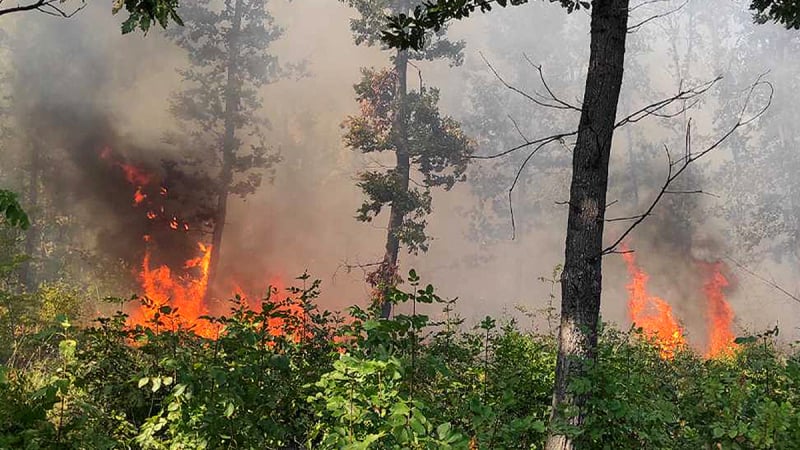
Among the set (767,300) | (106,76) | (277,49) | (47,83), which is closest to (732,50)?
(767,300)

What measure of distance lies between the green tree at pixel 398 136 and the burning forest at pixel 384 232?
0.42 feet

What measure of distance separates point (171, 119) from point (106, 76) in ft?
10.2

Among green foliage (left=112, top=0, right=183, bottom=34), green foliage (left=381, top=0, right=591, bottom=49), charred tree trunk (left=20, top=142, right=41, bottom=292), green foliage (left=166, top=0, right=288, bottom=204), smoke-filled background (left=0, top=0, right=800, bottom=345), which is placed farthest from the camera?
charred tree trunk (left=20, top=142, right=41, bottom=292)

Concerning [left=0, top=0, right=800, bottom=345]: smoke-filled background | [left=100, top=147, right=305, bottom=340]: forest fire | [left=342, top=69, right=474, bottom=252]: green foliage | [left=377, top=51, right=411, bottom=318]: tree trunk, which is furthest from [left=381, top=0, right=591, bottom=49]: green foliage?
[left=100, top=147, right=305, bottom=340]: forest fire

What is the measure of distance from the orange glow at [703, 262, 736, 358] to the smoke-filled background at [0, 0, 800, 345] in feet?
1.41

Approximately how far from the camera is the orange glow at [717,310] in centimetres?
2627

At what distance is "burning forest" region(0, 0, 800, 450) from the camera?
12.8 feet

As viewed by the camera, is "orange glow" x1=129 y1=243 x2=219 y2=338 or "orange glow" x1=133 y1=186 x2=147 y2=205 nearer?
"orange glow" x1=129 y1=243 x2=219 y2=338

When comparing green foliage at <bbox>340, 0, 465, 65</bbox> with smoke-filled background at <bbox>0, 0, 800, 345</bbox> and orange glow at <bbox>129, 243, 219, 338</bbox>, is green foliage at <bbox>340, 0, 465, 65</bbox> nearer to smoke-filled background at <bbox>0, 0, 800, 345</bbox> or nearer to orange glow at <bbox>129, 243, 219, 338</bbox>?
smoke-filled background at <bbox>0, 0, 800, 345</bbox>

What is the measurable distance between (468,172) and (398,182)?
16.1 meters

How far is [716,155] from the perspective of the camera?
3681cm

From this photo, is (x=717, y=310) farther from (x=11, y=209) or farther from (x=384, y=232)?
(x=11, y=209)

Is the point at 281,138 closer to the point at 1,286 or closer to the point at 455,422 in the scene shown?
the point at 1,286

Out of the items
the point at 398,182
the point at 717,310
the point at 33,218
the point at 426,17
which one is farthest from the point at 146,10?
the point at 717,310
